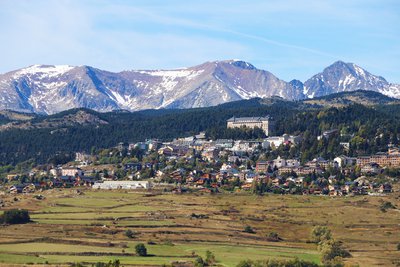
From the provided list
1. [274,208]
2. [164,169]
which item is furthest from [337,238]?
[164,169]

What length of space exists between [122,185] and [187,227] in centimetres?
5541

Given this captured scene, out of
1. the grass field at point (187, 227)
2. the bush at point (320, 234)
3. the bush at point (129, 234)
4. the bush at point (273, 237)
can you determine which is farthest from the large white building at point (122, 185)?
the bush at point (129, 234)

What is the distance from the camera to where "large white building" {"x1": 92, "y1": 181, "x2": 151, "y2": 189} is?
154 m

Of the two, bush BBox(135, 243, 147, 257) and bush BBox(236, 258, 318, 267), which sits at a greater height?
bush BBox(135, 243, 147, 257)

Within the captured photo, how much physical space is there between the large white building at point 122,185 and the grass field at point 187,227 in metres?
11.4

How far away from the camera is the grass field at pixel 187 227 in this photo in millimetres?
83062

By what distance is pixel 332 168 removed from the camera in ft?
549

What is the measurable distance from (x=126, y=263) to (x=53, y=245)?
41.4 feet

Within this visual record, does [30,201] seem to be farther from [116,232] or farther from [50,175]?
[50,175]

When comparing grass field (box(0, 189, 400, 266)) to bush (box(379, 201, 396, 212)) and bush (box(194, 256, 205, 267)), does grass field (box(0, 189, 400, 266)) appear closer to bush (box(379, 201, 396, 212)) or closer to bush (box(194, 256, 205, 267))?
bush (box(194, 256, 205, 267))

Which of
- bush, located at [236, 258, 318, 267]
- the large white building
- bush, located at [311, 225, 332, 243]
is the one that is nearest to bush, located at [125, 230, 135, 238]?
bush, located at [236, 258, 318, 267]

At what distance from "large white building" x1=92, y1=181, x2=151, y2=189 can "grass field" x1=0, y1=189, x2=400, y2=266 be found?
37.3 ft

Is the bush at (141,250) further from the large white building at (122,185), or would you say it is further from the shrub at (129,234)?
the large white building at (122,185)

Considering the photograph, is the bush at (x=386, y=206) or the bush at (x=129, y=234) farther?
the bush at (x=386, y=206)
